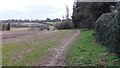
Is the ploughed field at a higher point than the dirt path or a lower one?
lower

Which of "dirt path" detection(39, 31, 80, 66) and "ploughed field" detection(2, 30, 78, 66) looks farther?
"ploughed field" detection(2, 30, 78, 66)

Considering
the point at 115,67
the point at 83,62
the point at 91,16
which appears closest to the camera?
the point at 115,67

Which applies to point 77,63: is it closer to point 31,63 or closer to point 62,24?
point 31,63

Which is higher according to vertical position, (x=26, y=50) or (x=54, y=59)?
(x=54, y=59)

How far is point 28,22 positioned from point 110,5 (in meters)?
24.5

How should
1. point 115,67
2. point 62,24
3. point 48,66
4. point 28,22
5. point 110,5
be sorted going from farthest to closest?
1. point 62,24
2. point 28,22
3. point 110,5
4. point 48,66
5. point 115,67

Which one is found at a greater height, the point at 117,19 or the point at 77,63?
the point at 117,19

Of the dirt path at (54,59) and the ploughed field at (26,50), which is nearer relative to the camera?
the dirt path at (54,59)

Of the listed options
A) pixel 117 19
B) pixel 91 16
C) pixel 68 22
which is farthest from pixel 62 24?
pixel 117 19

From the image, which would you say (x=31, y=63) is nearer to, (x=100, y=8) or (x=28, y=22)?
(x=100, y=8)

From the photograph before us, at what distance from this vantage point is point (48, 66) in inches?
395

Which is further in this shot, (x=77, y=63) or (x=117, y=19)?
(x=117, y=19)

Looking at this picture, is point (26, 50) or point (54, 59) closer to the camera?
point (54, 59)

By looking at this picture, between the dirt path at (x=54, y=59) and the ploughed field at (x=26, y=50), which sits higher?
the dirt path at (x=54, y=59)
